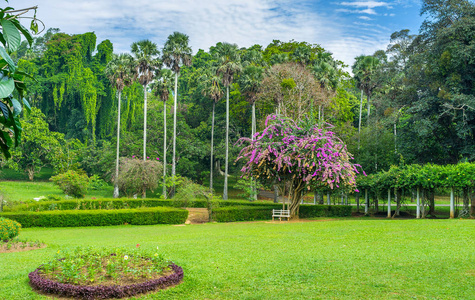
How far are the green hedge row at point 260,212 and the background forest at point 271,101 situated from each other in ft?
19.9

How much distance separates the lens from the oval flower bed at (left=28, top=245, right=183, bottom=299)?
257 inches

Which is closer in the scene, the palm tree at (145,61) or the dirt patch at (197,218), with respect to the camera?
the dirt patch at (197,218)

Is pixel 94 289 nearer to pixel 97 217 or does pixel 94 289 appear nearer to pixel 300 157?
pixel 97 217

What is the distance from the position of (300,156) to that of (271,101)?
55.5ft

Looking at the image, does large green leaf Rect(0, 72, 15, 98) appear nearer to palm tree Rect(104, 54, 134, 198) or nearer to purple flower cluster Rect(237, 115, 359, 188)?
purple flower cluster Rect(237, 115, 359, 188)

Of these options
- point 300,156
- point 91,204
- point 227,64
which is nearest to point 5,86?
point 300,156

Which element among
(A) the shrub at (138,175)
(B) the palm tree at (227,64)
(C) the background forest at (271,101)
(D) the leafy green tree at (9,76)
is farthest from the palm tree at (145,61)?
(D) the leafy green tree at (9,76)

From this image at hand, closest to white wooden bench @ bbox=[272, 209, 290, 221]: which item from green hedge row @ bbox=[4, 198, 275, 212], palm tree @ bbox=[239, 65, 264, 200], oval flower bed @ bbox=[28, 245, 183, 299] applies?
green hedge row @ bbox=[4, 198, 275, 212]

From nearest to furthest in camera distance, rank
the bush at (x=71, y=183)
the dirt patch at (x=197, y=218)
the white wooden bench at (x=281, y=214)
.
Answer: the white wooden bench at (x=281, y=214), the dirt patch at (x=197, y=218), the bush at (x=71, y=183)

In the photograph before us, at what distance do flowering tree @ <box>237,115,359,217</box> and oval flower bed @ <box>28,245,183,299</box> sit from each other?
15.0 m

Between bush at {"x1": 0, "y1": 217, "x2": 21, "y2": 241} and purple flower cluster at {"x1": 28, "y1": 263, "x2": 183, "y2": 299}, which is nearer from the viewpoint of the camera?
purple flower cluster at {"x1": 28, "y1": 263, "x2": 183, "y2": 299}

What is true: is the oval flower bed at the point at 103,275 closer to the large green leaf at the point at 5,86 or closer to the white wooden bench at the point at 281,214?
the large green leaf at the point at 5,86

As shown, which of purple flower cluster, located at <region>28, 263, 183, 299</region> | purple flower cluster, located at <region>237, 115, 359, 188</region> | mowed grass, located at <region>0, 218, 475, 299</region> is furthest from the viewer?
purple flower cluster, located at <region>237, 115, 359, 188</region>

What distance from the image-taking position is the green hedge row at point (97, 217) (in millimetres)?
20906
